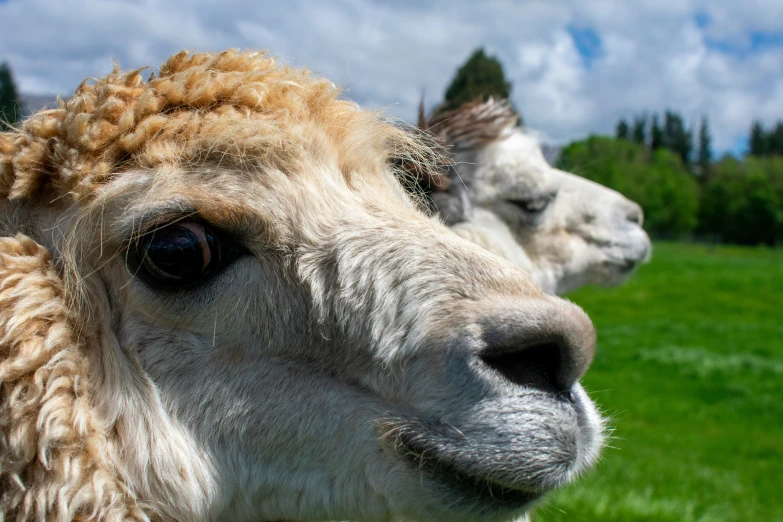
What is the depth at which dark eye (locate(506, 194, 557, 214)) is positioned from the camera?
573cm

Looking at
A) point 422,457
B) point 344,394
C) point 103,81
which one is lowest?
point 422,457

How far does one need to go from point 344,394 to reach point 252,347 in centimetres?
32

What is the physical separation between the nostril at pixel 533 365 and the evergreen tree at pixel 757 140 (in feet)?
477

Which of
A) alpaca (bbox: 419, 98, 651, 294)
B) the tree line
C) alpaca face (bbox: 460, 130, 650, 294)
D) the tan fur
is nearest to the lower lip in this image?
the tan fur

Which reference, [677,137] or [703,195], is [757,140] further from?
[703,195]

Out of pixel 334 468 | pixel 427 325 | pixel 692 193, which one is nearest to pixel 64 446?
pixel 334 468

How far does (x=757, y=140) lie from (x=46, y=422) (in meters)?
149

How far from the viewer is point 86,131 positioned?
2180 millimetres

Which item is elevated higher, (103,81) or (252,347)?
(103,81)

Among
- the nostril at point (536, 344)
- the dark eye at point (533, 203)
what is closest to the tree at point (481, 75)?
the dark eye at point (533, 203)

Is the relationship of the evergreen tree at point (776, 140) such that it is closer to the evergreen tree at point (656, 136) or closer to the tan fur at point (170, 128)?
the evergreen tree at point (656, 136)

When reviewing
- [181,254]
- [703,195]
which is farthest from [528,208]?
[703,195]

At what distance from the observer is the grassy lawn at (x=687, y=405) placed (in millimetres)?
5625

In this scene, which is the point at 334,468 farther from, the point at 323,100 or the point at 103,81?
the point at 103,81
